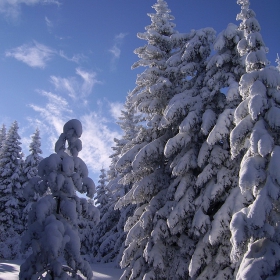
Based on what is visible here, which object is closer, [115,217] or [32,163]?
[115,217]

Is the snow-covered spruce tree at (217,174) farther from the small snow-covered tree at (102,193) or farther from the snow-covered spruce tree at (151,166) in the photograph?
the small snow-covered tree at (102,193)

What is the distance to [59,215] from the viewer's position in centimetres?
985

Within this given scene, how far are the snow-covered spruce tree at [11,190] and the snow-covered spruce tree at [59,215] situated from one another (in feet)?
77.8

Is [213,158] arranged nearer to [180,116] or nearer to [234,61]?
[180,116]

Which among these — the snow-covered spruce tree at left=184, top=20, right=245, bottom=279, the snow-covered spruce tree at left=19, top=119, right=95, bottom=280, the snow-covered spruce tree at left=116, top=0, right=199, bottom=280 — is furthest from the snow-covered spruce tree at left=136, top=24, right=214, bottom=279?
the snow-covered spruce tree at left=19, top=119, right=95, bottom=280

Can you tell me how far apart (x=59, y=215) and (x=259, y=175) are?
22.4 feet

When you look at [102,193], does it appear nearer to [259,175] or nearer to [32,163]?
[32,163]

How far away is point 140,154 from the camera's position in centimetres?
1335

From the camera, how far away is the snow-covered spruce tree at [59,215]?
8.86m

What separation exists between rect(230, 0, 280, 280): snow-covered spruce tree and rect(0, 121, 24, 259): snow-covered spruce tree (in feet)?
94.9

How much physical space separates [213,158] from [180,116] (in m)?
3.33

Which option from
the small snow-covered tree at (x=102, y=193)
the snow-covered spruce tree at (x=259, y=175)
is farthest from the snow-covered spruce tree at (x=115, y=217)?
the snow-covered spruce tree at (x=259, y=175)

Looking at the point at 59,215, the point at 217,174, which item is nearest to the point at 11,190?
the point at 59,215

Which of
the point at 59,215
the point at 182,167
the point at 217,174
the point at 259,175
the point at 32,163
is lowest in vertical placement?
the point at 59,215
